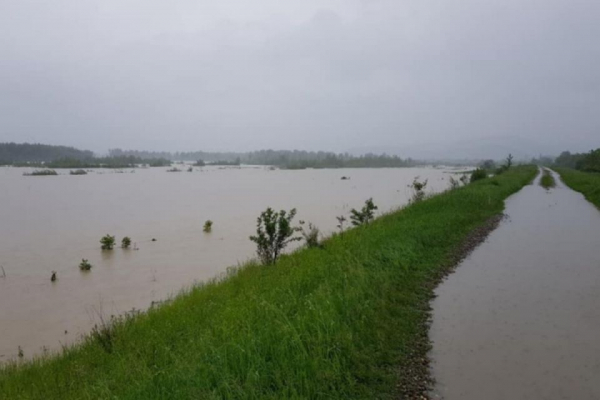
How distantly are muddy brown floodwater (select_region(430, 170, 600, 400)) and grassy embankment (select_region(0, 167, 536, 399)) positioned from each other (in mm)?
349

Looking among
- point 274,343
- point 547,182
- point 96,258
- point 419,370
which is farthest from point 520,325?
point 547,182

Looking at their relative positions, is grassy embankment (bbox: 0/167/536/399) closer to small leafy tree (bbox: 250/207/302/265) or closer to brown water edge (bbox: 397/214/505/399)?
brown water edge (bbox: 397/214/505/399)

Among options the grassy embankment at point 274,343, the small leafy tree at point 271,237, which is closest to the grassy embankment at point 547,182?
the small leafy tree at point 271,237

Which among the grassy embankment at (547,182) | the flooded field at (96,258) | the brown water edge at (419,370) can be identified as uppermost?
the grassy embankment at (547,182)

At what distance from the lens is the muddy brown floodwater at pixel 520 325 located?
153 inches

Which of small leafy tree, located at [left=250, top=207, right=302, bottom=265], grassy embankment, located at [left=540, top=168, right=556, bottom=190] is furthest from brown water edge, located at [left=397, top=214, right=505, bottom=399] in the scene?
grassy embankment, located at [left=540, top=168, right=556, bottom=190]

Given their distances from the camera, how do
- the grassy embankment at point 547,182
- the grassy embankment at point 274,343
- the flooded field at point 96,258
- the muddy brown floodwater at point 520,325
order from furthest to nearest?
the grassy embankment at point 547,182 < the flooded field at point 96,258 < the muddy brown floodwater at point 520,325 < the grassy embankment at point 274,343

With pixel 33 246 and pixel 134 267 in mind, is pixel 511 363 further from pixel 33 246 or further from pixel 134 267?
pixel 33 246

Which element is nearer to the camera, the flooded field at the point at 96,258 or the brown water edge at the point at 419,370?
the brown water edge at the point at 419,370

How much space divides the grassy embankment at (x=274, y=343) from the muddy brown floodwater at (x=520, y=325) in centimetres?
35

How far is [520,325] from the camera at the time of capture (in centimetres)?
520

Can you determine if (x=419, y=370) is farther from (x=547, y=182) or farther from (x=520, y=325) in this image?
(x=547, y=182)

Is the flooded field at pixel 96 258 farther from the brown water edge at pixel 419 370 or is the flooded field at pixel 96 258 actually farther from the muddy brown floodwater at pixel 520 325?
the muddy brown floodwater at pixel 520 325

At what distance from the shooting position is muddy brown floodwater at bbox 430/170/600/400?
3.89 metres
